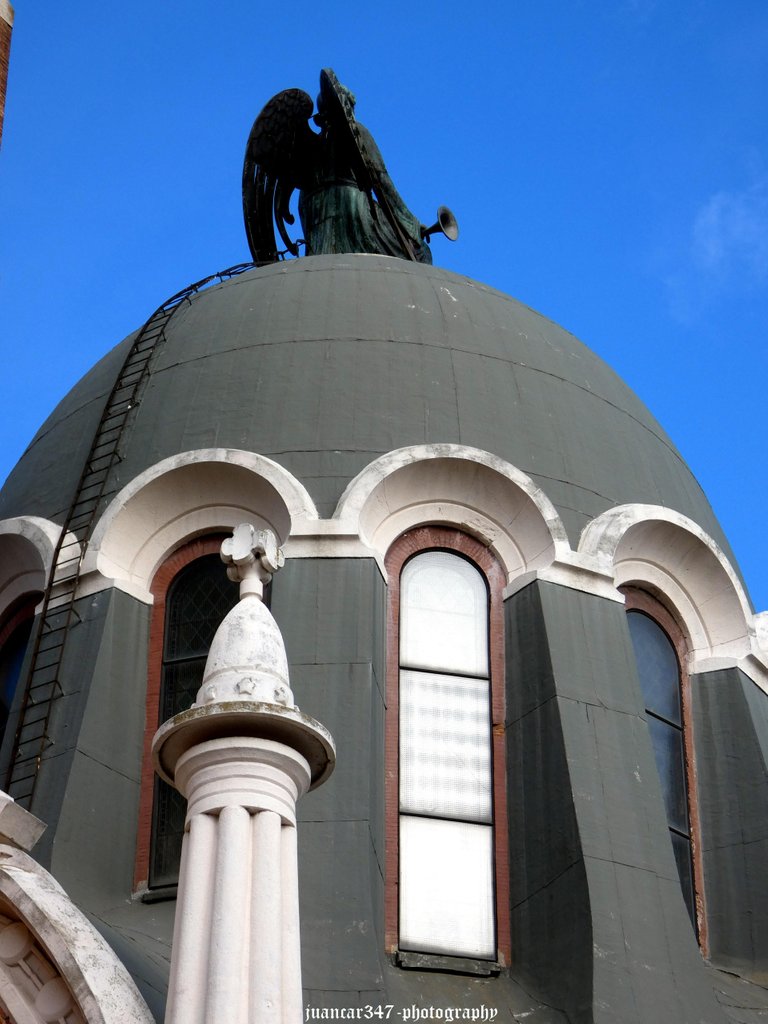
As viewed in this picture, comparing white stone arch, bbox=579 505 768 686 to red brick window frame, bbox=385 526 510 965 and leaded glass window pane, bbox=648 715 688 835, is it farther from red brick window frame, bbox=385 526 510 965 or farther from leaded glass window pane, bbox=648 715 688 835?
red brick window frame, bbox=385 526 510 965

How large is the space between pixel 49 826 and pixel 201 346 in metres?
5.97

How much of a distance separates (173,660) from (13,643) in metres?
2.20

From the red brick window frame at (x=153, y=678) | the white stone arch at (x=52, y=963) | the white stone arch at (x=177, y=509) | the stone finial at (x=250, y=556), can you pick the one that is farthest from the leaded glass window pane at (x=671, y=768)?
the white stone arch at (x=52, y=963)

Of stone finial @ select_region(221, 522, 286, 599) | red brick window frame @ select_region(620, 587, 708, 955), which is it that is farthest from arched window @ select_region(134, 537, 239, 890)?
stone finial @ select_region(221, 522, 286, 599)

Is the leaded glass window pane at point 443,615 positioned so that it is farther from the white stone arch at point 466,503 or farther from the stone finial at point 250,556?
the stone finial at point 250,556

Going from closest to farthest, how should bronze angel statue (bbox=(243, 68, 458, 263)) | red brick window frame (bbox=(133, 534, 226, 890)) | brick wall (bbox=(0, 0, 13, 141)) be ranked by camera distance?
brick wall (bbox=(0, 0, 13, 141)) → red brick window frame (bbox=(133, 534, 226, 890)) → bronze angel statue (bbox=(243, 68, 458, 263))

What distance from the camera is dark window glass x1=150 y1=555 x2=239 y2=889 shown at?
1975cm

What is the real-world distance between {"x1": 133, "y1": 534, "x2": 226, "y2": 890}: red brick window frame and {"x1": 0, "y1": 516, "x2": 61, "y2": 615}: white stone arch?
1114 mm

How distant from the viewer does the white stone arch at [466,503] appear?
69.8 ft

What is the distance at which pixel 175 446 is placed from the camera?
21.8 m

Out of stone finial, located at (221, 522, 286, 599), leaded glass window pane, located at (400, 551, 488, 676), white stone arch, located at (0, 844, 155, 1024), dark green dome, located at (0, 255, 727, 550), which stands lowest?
white stone arch, located at (0, 844, 155, 1024)

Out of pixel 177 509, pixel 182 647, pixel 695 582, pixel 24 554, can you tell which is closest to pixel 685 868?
pixel 695 582

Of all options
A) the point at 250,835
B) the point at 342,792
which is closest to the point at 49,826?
the point at 342,792

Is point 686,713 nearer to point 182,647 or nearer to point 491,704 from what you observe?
A: point 491,704
